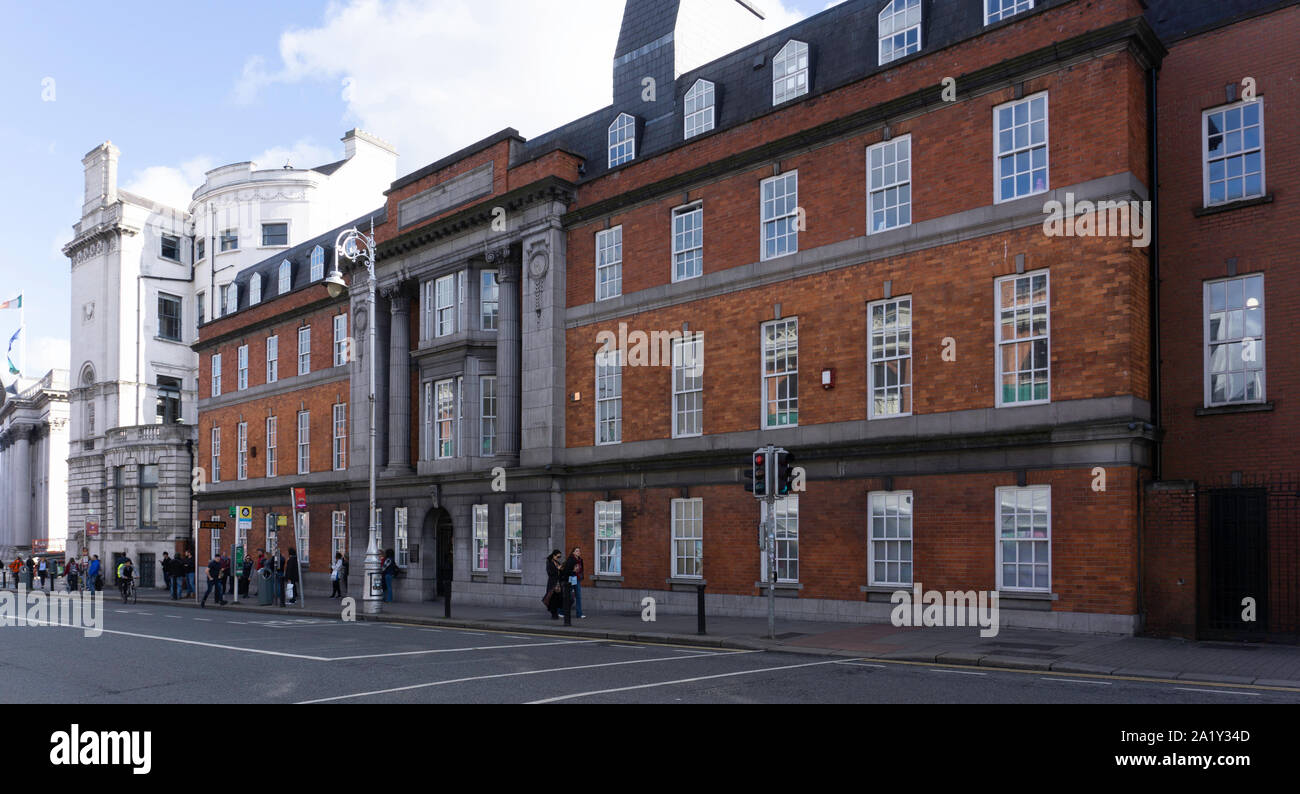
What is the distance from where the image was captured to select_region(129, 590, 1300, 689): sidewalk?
13.1m

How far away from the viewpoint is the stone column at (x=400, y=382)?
33375 millimetres

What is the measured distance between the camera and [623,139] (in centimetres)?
2767

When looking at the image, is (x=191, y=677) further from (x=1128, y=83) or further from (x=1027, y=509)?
(x=1128, y=83)

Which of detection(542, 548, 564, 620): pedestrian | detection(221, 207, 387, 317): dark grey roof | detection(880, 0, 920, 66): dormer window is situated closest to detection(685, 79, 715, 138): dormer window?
detection(880, 0, 920, 66): dormer window

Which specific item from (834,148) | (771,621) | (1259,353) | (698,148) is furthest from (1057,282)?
(698,148)

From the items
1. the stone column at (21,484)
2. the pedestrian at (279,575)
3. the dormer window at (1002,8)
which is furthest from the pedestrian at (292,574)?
the stone column at (21,484)

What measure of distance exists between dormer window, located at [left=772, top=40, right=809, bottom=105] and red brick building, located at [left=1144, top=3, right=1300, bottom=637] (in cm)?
791

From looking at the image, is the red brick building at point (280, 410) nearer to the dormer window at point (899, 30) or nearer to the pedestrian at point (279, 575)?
the pedestrian at point (279, 575)

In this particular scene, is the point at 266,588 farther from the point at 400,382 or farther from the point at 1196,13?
the point at 1196,13

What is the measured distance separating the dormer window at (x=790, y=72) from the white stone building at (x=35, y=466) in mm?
70954

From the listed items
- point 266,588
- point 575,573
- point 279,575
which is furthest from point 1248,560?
point 266,588

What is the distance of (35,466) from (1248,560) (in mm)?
95323
